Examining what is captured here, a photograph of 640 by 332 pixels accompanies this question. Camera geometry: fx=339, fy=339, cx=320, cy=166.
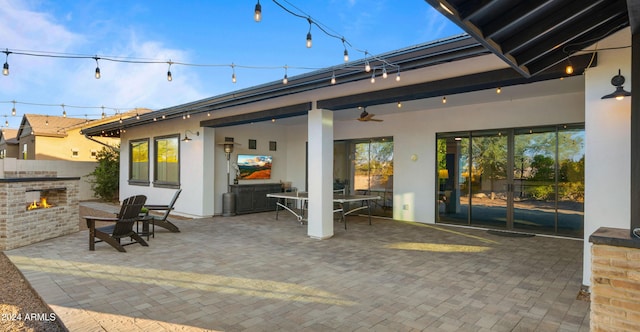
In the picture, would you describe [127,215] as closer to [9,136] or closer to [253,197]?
[253,197]

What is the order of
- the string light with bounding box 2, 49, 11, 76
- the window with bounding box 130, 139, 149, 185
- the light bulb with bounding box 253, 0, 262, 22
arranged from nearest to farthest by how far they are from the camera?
the light bulb with bounding box 253, 0, 262, 22
the string light with bounding box 2, 49, 11, 76
the window with bounding box 130, 139, 149, 185

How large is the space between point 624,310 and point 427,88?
3.61m

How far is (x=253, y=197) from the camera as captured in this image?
10242 millimetres

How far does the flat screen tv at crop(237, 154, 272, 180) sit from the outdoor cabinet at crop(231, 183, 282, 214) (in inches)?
16.5

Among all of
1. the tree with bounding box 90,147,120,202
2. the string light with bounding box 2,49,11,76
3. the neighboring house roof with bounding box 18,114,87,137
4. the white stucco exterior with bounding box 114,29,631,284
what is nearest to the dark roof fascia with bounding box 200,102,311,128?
the white stucco exterior with bounding box 114,29,631,284

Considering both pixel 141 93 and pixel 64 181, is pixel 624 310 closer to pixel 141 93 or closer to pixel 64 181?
pixel 64 181

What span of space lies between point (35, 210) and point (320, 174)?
516 centimetres

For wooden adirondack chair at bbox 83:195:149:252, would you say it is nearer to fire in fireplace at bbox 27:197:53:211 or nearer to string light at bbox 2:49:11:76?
fire in fireplace at bbox 27:197:53:211

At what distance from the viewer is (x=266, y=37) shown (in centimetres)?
631

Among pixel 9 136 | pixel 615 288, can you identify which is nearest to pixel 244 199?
pixel 615 288

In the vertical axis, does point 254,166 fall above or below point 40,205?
above

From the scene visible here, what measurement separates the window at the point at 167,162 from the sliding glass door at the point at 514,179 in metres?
7.50

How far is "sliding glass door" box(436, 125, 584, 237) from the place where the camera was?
6.80 metres

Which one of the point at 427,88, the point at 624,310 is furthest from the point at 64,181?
the point at 624,310
